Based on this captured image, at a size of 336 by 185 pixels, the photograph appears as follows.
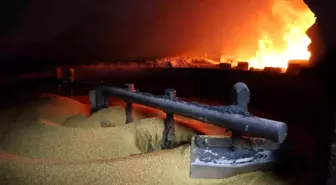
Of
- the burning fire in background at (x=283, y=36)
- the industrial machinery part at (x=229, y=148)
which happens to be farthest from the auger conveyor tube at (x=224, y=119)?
the burning fire in background at (x=283, y=36)

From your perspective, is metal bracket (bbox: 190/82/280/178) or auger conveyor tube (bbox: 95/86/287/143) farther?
metal bracket (bbox: 190/82/280/178)

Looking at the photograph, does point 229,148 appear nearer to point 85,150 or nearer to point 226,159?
point 226,159

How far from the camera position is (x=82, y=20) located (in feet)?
23.7

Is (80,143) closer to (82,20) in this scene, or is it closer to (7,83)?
(7,83)

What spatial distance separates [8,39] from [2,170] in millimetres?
5079

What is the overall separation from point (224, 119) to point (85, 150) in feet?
4.93

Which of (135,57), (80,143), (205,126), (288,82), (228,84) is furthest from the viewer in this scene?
(135,57)

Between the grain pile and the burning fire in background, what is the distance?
11.9 feet

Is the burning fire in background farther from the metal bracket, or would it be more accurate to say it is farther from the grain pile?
the metal bracket

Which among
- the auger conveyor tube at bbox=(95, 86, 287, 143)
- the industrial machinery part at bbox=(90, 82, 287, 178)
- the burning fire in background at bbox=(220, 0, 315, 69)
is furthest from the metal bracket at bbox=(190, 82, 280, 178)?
the burning fire in background at bbox=(220, 0, 315, 69)

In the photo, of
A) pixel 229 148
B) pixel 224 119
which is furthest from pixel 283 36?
pixel 224 119

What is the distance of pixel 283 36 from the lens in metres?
7.17

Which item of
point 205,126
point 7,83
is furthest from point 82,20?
point 205,126

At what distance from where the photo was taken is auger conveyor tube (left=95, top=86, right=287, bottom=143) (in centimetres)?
201
